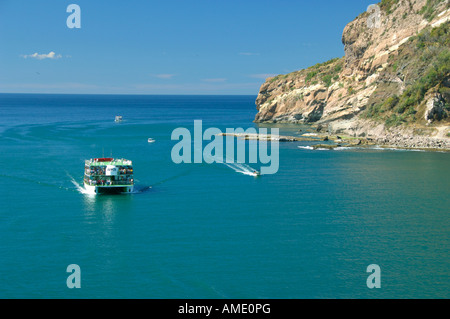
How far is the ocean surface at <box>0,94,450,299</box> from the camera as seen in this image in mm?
35219

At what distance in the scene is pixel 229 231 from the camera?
4625 cm

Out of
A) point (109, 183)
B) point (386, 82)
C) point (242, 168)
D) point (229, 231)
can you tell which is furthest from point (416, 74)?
point (229, 231)

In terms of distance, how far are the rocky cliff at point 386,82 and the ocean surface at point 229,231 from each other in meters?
26.2

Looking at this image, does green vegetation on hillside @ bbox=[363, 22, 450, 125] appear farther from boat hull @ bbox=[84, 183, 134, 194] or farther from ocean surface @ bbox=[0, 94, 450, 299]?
boat hull @ bbox=[84, 183, 134, 194]

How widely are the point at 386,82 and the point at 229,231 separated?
280ft

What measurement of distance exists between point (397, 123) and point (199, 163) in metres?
45.9

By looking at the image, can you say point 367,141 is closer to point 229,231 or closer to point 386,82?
point 386,82

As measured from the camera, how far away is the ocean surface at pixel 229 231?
116 ft

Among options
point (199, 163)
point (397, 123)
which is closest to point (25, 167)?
point (199, 163)

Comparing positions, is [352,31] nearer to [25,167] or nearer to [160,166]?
[160,166]

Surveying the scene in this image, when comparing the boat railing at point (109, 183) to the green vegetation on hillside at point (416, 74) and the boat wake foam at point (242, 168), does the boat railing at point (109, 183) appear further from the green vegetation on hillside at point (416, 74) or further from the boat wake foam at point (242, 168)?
the green vegetation on hillside at point (416, 74)

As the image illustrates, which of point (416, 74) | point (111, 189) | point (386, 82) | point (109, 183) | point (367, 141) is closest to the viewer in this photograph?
point (109, 183)

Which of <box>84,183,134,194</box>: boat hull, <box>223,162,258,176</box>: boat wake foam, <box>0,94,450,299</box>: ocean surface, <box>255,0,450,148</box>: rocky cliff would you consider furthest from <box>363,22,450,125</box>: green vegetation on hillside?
<box>84,183,134,194</box>: boat hull
